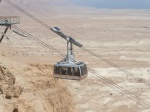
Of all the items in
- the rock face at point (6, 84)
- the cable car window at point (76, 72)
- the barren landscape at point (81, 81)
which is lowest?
the barren landscape at point (81, 81)

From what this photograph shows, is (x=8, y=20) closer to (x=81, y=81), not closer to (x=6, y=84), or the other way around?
(x=6, y=84)

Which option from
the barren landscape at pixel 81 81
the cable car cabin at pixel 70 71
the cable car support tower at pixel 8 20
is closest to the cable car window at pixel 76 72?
the cable car cabin at pixel 70 71

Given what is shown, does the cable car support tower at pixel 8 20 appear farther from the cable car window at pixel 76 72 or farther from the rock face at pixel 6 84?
the rock face at pixel 6 84

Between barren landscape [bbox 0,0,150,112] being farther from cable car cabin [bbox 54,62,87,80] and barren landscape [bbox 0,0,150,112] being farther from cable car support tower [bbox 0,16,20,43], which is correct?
cable car support tower [bbox 0,16,20,43]

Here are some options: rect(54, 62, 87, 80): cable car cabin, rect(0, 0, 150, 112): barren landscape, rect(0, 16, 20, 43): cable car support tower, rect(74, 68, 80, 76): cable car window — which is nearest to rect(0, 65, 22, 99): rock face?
A: rect(0, 0, 150, 112): barren landscape

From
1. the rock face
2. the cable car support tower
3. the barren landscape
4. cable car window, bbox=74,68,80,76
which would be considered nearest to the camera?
the rock face

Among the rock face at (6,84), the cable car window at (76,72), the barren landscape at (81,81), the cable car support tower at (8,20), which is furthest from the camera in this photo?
the cable car support tower at (8,20)

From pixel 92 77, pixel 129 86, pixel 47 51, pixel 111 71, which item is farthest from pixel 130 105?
pixel 47 51

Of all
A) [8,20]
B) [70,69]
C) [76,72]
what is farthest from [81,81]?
[76,72]
